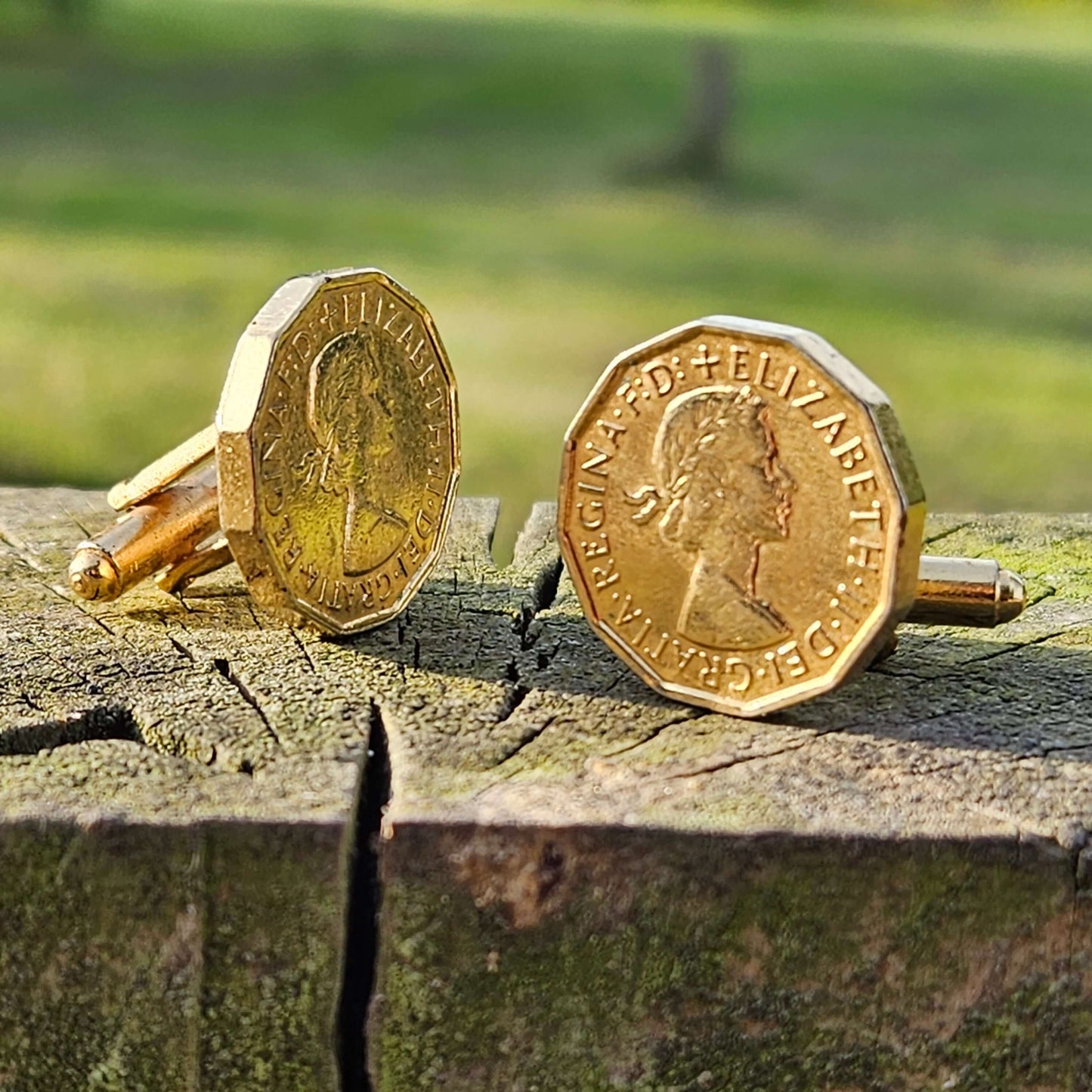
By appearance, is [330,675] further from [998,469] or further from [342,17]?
[342,17]

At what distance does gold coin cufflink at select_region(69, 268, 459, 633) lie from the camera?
6.47 ft

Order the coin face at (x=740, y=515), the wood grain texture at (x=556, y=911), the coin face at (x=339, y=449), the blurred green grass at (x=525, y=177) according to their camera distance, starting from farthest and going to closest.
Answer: the blurred green grass at (x=525, y=177) → the coin face at (x=339, y=449) → the coin face at (x=740, y=515) → the wood grain texture at (x=556, y=911)

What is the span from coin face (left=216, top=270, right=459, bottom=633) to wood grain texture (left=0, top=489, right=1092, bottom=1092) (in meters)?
0.29

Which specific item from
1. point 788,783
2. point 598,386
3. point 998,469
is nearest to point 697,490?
point 598,386

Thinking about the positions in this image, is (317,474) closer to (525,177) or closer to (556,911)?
(556,911)

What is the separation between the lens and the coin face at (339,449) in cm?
197

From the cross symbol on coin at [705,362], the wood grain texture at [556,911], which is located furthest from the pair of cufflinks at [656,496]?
the wood grain texture at [556,911]

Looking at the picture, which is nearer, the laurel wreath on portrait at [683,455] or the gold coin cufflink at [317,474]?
the laurel wreath on portrait at [683,455]

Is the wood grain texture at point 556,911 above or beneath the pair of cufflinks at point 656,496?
beneath

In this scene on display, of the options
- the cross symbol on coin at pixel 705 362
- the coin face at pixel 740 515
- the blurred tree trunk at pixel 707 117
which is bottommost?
the coin face at pixel 740 515

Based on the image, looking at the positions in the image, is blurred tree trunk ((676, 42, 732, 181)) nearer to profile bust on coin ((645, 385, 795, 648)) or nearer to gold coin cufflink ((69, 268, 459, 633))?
Result: gold coin cufflink ((69, 268, 459, 633))

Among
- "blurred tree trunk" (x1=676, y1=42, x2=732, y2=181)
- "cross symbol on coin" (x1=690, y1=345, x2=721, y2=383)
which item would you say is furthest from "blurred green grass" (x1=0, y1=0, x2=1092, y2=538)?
"cross symbol on coin" (x1=690, y1=345, x2=721, y2=383)

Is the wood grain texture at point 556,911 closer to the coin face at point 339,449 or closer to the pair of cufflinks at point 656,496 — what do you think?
the pair of cufflinks at point 656,496

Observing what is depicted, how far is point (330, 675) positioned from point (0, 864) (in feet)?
1.69
